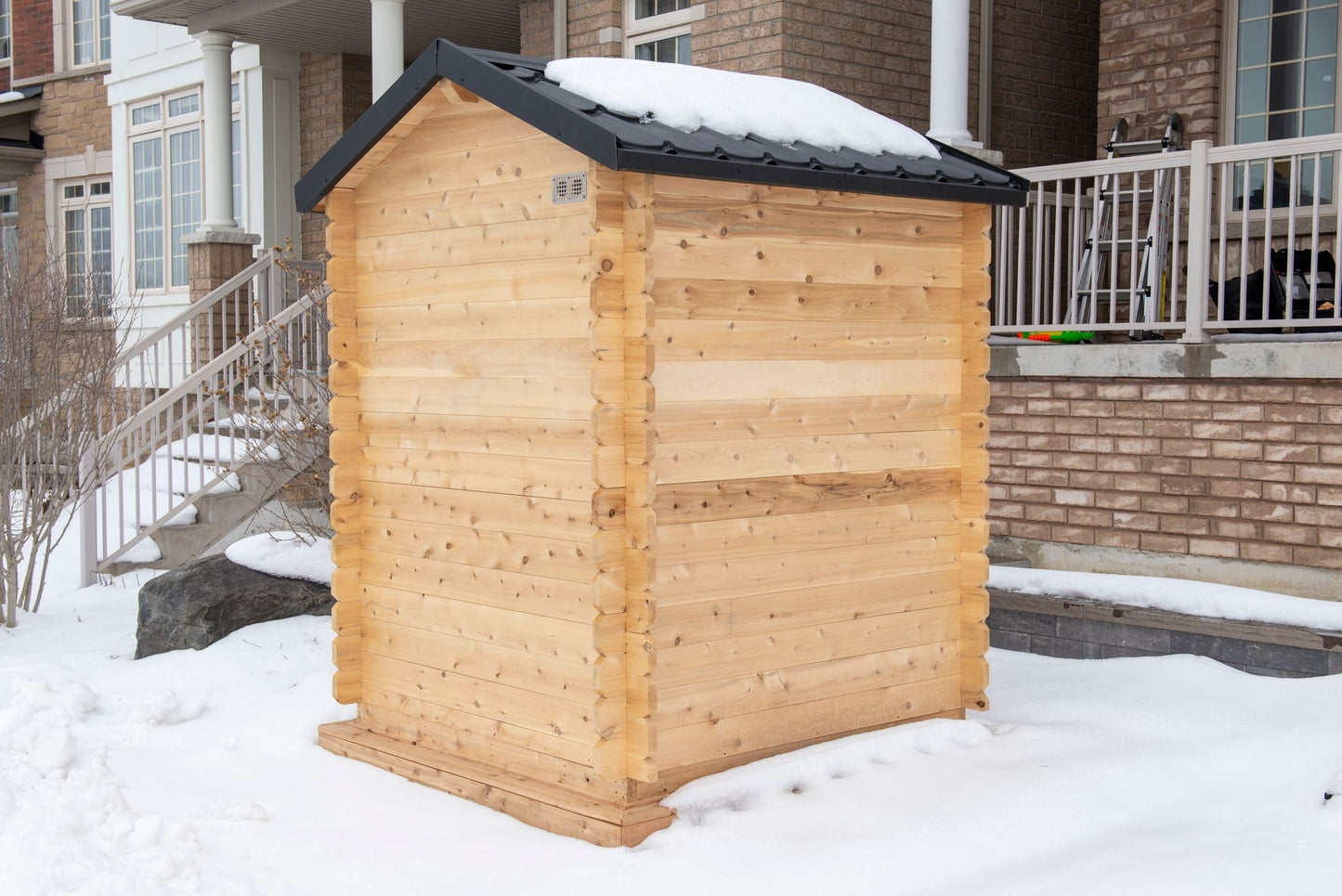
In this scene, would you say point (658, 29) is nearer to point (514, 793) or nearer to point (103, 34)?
point (514, 793)

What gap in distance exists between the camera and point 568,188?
4621mm

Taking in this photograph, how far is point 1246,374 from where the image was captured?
6551 mm

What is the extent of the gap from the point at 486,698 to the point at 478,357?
1247 mm

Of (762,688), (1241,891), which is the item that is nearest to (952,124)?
(762,688)

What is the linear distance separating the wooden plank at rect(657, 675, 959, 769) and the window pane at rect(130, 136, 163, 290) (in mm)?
12741

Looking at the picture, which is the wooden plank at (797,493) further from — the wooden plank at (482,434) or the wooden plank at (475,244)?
the wooden plank at (475,244)

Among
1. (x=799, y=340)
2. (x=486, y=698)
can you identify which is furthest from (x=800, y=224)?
(x=486, y=698)

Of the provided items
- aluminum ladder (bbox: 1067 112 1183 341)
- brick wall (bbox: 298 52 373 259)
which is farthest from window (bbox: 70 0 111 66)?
aluminum ladder (bbox: 1067 112 1183 341)

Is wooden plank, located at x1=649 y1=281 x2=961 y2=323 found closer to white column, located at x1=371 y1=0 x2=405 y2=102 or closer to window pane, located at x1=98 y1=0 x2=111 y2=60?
white column, located at x1=371 y1=0 x2=405 y2=102

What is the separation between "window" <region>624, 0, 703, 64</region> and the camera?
1018 centimetres

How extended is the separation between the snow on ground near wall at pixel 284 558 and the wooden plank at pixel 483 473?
2566mm

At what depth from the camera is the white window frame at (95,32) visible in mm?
18156

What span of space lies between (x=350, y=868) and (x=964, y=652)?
258 centimetres

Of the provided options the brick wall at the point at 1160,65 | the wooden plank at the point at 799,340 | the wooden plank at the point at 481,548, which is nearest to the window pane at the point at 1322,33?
the brick wall at the point at 1160,65
